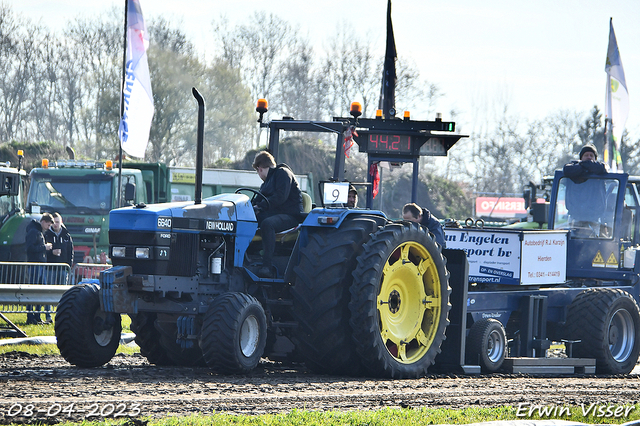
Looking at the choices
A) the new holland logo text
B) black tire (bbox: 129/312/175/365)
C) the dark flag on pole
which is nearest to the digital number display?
the dark flag on pole

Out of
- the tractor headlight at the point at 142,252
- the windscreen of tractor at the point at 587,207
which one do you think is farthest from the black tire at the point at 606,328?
the tractor headlight at the point at 142,252

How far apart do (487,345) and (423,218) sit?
166 cm

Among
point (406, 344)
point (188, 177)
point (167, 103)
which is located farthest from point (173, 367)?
point (167, 103)

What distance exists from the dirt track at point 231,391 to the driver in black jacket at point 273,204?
1189mm

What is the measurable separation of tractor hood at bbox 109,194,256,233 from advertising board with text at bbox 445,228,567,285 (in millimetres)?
3746

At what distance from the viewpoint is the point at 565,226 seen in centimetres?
1211

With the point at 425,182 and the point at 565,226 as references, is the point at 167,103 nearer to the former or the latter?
the point at 425,182

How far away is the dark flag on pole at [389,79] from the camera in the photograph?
10.3m

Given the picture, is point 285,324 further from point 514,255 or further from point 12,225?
point 12,225

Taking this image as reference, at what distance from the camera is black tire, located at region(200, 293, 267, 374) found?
6840 mm

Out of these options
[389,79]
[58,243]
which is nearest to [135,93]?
[58,243]

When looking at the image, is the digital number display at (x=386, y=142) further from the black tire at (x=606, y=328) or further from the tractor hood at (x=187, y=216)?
the black tire at (x=606, y=328)

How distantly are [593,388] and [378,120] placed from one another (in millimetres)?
3740

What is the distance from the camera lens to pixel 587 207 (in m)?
11.9
